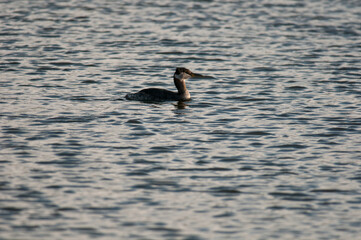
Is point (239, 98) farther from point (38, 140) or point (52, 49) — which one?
point (52, 49)

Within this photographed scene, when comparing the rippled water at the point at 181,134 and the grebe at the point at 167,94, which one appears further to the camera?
the grebe at the point at 167,94

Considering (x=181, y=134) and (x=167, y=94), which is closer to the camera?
(x=181, y=134)

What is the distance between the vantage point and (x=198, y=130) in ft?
51.8

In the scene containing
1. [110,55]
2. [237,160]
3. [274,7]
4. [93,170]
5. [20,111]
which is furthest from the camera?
[274,7]

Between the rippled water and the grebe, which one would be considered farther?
the grebe

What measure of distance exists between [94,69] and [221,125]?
8.35m

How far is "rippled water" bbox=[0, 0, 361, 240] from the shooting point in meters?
10.4

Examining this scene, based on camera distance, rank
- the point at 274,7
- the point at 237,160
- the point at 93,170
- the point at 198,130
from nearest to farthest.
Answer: the point at 93,170, the point at 237,160, the point at 198,130, the point at 274,7

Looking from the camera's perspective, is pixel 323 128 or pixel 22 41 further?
pixel 22 41

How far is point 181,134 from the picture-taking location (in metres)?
15.4

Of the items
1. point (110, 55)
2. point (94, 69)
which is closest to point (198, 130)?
point (94, 69)

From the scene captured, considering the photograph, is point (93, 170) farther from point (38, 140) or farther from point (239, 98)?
point (239, 98)

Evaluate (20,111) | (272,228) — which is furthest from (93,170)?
(20,111)

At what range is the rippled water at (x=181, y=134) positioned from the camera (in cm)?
1043
